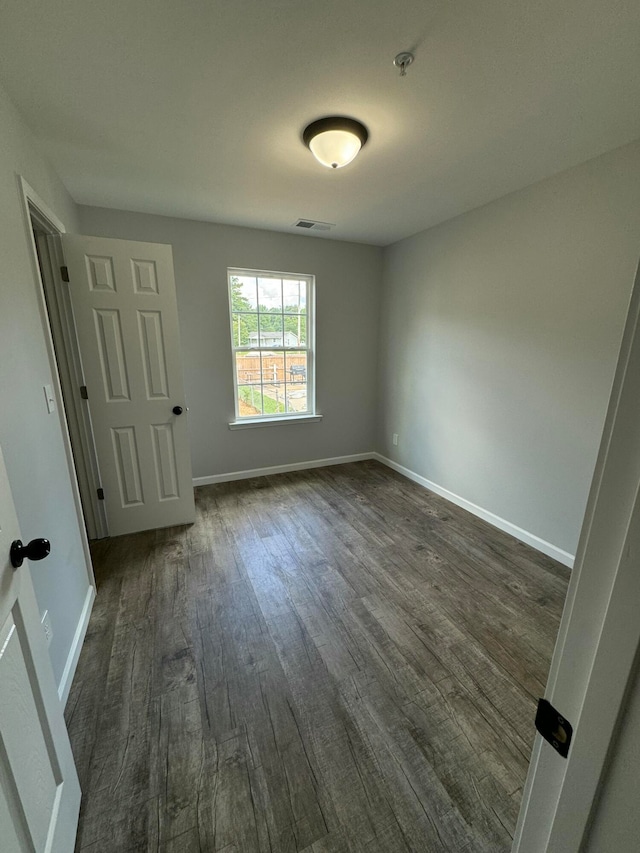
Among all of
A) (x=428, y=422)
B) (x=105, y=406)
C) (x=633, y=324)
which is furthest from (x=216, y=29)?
(x=428, y=422)

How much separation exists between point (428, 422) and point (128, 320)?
8.94ft

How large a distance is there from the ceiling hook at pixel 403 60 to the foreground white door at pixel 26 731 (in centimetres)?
183

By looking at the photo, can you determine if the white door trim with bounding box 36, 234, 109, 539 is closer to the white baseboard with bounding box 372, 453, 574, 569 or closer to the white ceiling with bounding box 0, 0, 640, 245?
the white ceiling with bounding box 0, 0, 640, 245

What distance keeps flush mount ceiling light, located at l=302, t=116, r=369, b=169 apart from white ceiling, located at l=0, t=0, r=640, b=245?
0.05m

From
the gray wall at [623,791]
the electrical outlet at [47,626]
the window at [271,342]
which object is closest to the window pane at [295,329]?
the window at [271,342]

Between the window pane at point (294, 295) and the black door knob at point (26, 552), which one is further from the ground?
the window pane at point (294, 295)

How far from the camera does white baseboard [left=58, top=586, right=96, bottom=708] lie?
55.5 inches

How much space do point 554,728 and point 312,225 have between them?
3.49 metres

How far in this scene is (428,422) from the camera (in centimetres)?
342

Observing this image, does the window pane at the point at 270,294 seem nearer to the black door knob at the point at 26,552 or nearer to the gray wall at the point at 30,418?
the gray wall at the point at 30,418

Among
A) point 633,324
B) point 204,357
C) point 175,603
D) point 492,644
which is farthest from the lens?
point 204,357

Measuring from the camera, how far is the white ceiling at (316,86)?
112cm

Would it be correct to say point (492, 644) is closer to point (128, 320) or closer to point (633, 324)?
point (633, 324)

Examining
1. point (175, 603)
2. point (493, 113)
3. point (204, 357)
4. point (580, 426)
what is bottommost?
point (175, 603)
